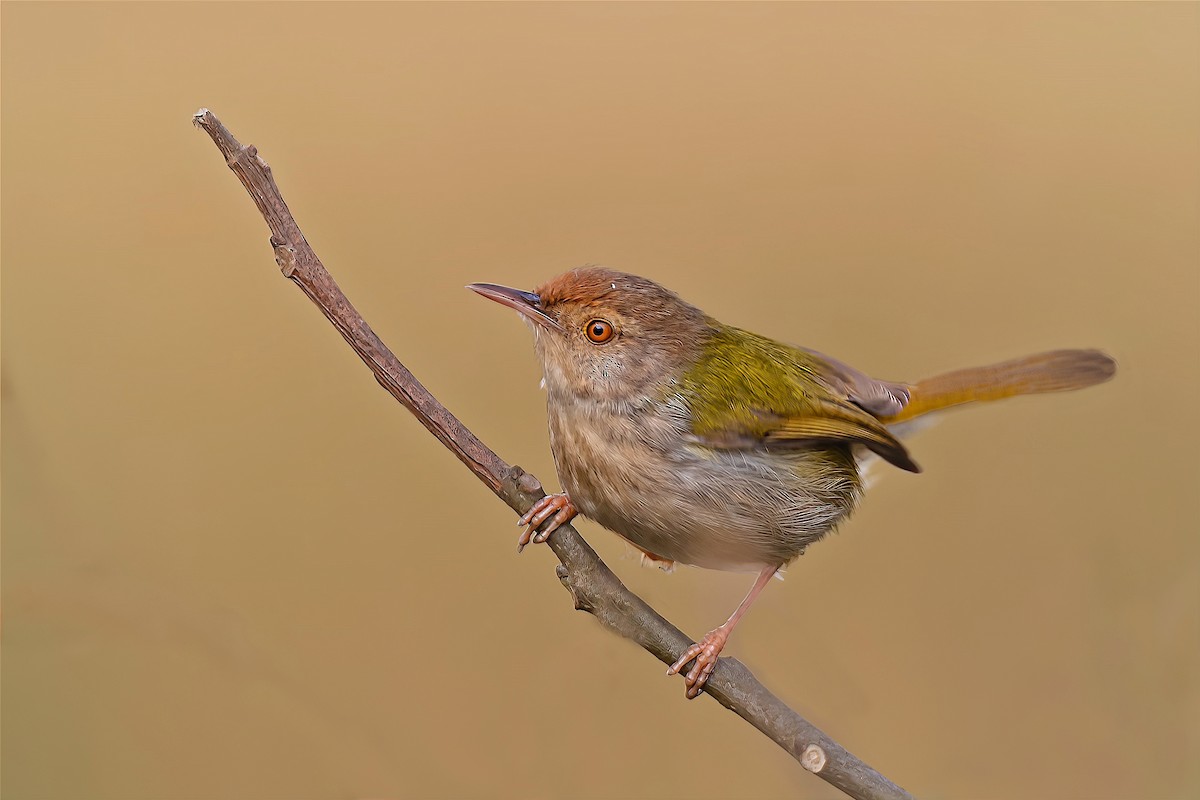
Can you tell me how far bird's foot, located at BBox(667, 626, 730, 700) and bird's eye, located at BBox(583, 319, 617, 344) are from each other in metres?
0.81

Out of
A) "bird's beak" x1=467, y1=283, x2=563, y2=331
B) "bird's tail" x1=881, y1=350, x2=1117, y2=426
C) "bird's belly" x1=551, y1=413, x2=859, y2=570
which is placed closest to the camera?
"bird's belly" x1=551, y1=413, x2=859, y2=570

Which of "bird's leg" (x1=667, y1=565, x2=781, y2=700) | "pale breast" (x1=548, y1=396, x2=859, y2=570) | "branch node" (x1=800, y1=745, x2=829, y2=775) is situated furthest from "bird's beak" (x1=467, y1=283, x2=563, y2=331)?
"branch node" (x1=800, y1=745, x2=829, y2=775)

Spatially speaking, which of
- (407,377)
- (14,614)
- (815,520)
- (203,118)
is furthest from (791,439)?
(14,614)

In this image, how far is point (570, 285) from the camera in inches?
102

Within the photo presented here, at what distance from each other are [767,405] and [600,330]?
1.58 ft

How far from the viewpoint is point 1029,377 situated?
2.83m

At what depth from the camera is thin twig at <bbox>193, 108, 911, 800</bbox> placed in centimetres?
183

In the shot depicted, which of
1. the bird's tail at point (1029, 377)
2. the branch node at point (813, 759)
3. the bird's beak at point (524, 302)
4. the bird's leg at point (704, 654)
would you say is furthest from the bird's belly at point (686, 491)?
the branch node at point (813, 759)

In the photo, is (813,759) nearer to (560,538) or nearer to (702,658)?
(702,658)

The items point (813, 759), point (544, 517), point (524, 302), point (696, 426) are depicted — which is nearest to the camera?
point (813, 759)

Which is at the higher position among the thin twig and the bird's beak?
the bird's beak

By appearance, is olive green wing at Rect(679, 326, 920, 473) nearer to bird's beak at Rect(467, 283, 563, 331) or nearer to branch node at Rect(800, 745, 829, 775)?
bird's beak at Rect(467, 283, 563, 331)

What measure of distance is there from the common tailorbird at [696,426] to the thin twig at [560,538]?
0.67ft

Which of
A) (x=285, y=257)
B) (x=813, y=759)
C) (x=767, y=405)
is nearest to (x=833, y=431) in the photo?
(x=767, y=405)
